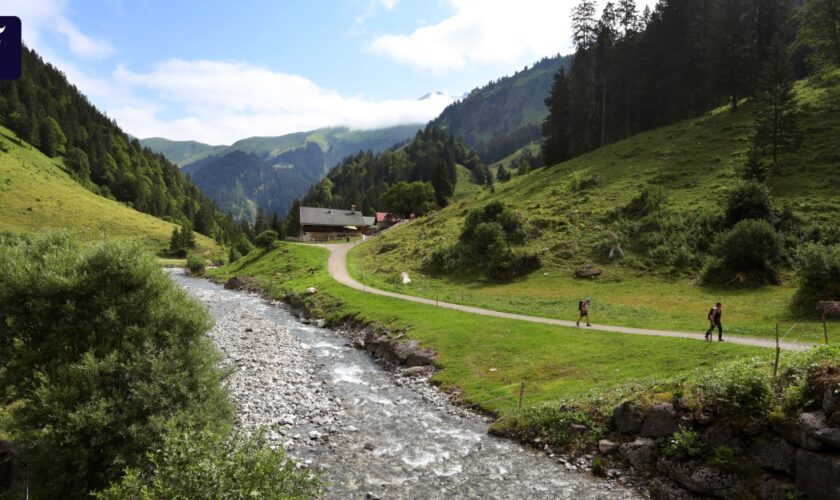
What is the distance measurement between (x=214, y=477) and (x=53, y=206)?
15149 cm

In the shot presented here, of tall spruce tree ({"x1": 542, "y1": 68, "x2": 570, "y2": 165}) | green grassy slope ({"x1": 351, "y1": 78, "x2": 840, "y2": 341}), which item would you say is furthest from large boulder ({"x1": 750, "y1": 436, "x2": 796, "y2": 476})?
tall spruce tree ({"x1": 542, "y1": 68, "x2": 570, "y2": 165})

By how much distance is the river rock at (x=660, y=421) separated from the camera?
16078mm

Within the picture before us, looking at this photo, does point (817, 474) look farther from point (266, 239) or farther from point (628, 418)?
point (266, 239)

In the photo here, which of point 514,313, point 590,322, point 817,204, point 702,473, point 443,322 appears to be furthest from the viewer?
point 817,204

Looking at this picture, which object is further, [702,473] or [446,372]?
[446,372]

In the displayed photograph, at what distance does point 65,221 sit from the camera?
116 metres

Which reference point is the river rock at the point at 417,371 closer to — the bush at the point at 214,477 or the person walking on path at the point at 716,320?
the person walking on path at the point at 716,320

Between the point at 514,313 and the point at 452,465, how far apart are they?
23052 millimetres

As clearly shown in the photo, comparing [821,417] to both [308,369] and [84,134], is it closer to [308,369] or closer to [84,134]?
[308,369]

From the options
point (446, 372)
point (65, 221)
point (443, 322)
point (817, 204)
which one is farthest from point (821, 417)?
point (65, 221)

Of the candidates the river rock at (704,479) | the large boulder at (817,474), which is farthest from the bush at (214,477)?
the large boulder at (817,474)

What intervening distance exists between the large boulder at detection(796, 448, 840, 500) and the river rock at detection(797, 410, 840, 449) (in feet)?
1.46

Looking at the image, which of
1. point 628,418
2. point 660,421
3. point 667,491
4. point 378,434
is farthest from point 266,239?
point 667,491

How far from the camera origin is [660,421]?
643 inches
